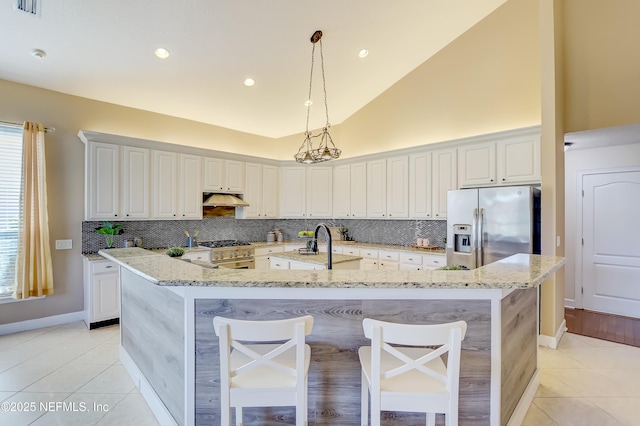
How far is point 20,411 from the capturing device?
235 cm

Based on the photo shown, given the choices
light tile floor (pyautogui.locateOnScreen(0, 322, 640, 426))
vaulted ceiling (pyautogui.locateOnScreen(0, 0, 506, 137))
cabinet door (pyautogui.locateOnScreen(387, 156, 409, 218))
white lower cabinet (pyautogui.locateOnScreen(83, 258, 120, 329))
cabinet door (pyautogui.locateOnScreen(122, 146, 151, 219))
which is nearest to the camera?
light tile floor (pyautogui.locateOnScreen(0, 322, 640, 426))

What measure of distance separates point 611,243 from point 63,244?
7885mm

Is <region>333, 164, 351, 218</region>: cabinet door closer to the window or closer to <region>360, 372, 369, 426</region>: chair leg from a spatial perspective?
<region>360, 372, 369, 426</region>: chair leg

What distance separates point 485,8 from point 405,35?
1.18m

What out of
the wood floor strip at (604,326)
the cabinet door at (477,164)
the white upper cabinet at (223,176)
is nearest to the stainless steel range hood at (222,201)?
the white upper cabinet at (223,176)

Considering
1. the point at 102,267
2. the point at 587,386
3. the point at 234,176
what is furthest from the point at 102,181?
the point at 587,386

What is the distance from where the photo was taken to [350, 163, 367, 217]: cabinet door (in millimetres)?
5605

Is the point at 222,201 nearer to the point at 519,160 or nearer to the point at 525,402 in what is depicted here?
the point at 519,160

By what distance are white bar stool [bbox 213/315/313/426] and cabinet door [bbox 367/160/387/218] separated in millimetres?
4043

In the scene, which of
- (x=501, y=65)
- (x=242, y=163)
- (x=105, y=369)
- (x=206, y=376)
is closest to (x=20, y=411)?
(x=105, y=369)

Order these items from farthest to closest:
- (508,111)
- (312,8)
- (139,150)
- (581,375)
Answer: (139,150) → (508,111) → (312,8) → (581,375)

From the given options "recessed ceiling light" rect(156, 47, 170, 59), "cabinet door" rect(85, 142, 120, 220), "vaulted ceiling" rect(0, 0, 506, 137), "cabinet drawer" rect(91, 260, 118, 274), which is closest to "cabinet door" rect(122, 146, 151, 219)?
"cabinet door" rect(85, 142, 120, 220)

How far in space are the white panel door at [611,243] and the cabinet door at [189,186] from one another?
20.2ft

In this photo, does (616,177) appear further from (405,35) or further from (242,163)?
(242,163)
